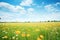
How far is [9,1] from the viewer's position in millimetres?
1741

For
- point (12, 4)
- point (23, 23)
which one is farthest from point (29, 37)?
point (12, 4)

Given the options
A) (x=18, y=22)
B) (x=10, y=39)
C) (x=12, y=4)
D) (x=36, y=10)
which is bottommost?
(x=10, y=39)

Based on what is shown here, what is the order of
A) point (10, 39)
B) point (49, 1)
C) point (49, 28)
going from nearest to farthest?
point (10, 39) → point (49, 28) → point (49, 1)

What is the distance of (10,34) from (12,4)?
473 mm

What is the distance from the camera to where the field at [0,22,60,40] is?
62.7 inches

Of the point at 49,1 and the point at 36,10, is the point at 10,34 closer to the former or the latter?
the point at 36,10

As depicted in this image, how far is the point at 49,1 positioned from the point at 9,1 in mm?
645

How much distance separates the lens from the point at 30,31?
1.65m

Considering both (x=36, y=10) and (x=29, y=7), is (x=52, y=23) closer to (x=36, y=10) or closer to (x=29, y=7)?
(x=36, y=10)

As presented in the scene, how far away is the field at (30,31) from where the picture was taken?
5.22 ft

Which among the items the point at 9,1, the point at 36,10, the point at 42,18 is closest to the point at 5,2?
the point at 9,1

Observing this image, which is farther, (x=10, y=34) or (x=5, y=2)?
(x=5, y=2)

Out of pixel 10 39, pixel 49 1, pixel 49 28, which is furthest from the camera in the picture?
pixel 49 1

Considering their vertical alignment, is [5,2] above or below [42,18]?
above
